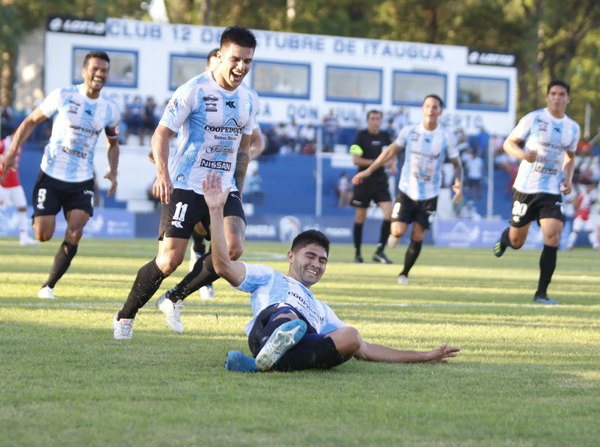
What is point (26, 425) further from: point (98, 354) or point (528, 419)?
point (528, 419)

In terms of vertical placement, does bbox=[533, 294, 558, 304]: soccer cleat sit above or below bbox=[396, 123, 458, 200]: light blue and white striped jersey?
below

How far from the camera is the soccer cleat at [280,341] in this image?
14.9ft

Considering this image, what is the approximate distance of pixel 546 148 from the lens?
9945 millimetres

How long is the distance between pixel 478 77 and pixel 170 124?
3644 cm

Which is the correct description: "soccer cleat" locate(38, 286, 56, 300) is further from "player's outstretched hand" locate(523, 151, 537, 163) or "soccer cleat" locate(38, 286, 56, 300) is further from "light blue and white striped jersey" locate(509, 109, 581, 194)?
"light blue and white striped jersey" locate(509, 109, 581, 194)

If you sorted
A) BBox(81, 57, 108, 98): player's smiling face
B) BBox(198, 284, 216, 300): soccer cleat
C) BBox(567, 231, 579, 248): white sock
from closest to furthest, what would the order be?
1. BBox(81, 57, 108, 98): player's smiling face
2. BBox(198, 284, 216, 300): soccer cleat
3. BBox(567, 231, 579, 248): white sock

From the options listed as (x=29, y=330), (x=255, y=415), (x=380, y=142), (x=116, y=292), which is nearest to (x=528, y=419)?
(x=255, y=415)

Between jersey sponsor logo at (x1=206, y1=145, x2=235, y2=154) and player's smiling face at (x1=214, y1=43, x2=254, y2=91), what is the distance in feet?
1.51

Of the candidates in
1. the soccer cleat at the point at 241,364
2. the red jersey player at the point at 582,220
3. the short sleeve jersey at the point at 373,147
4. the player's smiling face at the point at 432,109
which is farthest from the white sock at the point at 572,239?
the soccer cleat at the point at 241,364

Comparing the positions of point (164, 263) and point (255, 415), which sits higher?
point (164, 263)

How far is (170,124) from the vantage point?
595 centimetres

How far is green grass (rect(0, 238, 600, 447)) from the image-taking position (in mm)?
3604

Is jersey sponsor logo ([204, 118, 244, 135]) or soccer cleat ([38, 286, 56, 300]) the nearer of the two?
jersey sponsor logo ([204, 118, 244, 135])

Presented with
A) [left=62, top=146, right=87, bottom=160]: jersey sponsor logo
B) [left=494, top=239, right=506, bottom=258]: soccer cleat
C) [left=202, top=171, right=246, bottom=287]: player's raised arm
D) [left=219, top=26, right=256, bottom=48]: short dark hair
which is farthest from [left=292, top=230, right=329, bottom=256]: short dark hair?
[left=494, top=239, right=506, bottom=258]: soccer cleat
